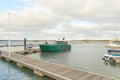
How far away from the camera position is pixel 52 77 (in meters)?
17.1

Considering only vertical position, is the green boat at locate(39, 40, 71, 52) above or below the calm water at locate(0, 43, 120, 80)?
above

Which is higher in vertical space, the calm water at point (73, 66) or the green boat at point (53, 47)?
the green boat at point (53, 47)

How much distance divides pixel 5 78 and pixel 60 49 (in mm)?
42680

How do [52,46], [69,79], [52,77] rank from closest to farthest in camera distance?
[69,79] < [52,77] < [52,46]

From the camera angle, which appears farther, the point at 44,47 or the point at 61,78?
the point at 44,47

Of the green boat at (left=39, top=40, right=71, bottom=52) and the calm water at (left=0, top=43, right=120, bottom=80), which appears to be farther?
the green boat at (left=39, top=40, right=71, bottom=52)

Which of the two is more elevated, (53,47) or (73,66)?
(53,47)

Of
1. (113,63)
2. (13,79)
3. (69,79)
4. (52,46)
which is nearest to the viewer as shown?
(69,79)

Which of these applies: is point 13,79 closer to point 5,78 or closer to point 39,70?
point 5,78

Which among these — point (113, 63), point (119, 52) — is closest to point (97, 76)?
point (113, 63)

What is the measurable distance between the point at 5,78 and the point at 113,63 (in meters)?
17.5

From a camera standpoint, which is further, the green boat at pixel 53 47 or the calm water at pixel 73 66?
the green boat at pixel 53 47

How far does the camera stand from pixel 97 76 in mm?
15570

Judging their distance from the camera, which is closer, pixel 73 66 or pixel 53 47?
pixel 73 66
